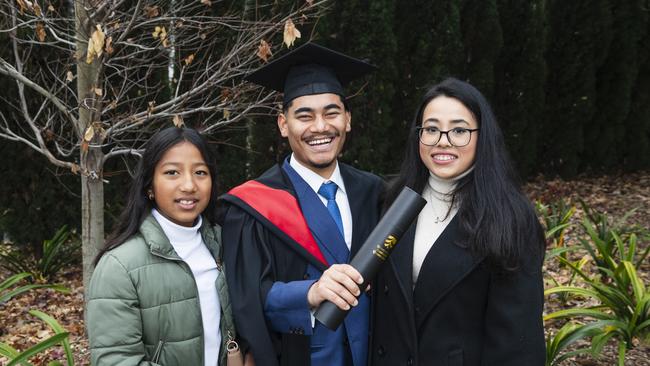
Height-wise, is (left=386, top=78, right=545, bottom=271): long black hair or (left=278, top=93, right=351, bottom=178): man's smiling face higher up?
(left=278, top=93, right=351, bottom=178): man's smiling face

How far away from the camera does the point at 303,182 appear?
2.29m

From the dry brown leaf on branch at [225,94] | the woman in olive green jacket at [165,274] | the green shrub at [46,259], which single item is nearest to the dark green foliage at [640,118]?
the dry brown leaf on branch at [225,94]

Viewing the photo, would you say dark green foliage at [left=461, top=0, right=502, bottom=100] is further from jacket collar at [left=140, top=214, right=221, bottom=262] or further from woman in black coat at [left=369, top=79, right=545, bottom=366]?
jacket collar at [left=140, top=214, right=221, bottom=262]

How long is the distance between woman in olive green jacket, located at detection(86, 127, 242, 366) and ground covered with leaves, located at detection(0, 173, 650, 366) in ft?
6.49

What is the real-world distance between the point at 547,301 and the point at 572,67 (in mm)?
4584

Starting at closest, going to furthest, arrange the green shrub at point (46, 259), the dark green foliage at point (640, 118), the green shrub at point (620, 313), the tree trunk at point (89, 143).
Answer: the green shrub at point (620, 313) < the tree trunk at point (89, 143) < the green shrub at point (46, 259) < the dark green foliage at point (640, 118)

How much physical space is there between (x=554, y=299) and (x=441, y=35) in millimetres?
3647

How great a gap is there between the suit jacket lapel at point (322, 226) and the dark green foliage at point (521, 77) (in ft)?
18.9

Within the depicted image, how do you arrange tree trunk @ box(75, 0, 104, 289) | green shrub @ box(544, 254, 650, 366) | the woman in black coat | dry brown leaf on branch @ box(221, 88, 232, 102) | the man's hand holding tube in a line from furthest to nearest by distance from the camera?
1. dry brown leaf on branch @ box(221, 88, 232, 102)
2. tree trunk @ box(75, 0, 104, 289)
3. green shrub @ box(544, 254, 650, 366)
4. the woman in black coat
5. the man's hand holding tube

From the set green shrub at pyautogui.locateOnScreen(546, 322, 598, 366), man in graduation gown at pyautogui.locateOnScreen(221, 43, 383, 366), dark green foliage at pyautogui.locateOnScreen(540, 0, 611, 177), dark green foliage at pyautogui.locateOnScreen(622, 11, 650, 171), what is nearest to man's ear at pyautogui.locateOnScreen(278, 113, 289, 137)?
man in graduation gown at pyautogui.locateOnScreen(221, 43, 383, 366)

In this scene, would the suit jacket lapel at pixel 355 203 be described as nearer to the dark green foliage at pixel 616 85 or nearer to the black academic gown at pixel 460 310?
the black academic gown at pixel 460 310

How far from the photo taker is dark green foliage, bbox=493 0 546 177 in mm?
7293

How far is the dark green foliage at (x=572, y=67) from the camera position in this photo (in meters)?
7.55

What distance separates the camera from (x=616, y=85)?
7715mm
